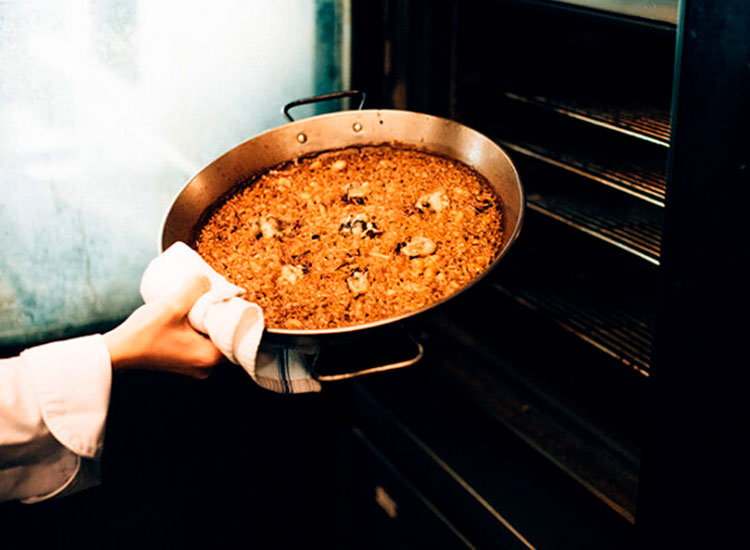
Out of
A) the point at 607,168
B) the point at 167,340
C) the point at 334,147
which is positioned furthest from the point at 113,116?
the point at 607,168

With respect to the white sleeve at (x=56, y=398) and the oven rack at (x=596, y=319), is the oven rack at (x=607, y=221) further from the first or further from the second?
the white sleeve at (x=56, y=398)

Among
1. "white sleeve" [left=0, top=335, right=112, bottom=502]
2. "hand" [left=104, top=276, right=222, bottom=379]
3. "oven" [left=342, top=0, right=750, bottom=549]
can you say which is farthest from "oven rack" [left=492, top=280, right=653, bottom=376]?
"white sleeve" [left=0, top=335, right=112, bottom=502]

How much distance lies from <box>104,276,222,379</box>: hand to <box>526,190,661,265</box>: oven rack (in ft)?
2.20

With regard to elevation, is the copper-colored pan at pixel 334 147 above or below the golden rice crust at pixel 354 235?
above

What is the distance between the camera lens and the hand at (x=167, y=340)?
A: 1121 mm

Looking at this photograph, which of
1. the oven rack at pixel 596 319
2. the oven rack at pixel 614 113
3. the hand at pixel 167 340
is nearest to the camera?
the hand at pixel 167 340

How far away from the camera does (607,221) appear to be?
144 cm

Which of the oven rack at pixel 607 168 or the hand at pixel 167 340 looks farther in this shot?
the oven rack at pixel 607 168

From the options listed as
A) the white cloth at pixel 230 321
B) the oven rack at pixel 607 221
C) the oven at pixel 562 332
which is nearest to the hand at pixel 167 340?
the white cloth at pixel 230 321

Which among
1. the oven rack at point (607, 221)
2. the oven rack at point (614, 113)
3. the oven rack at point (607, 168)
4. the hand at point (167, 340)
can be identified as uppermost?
the oven rack at point (614, 113)

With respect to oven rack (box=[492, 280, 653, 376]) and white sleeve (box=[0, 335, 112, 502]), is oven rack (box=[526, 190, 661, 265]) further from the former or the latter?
white sleeve (box=[0, 335, 112, 502])

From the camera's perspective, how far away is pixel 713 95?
34.3 inches

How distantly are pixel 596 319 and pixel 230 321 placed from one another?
783 millimetres

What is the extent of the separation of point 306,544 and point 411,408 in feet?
2.16
